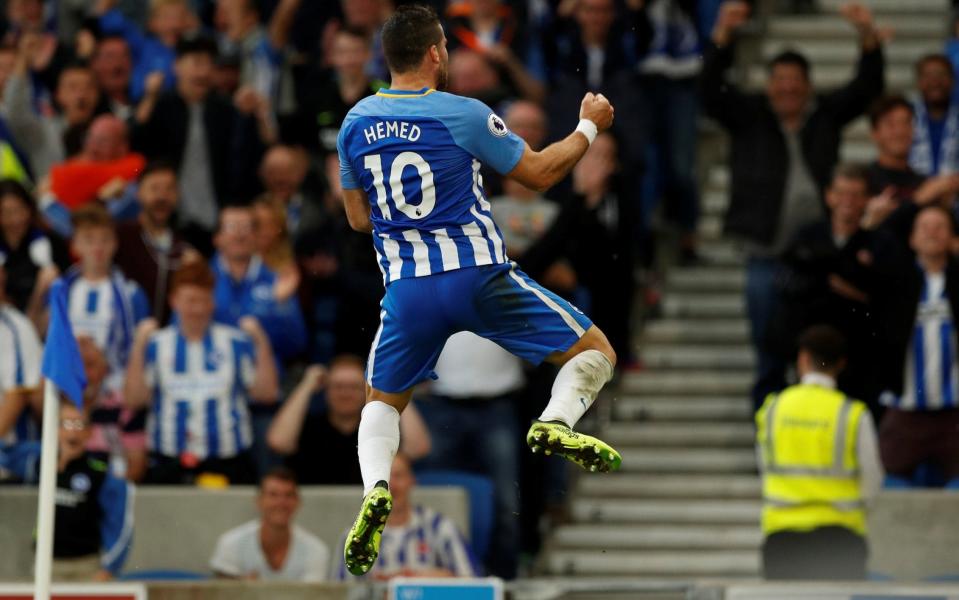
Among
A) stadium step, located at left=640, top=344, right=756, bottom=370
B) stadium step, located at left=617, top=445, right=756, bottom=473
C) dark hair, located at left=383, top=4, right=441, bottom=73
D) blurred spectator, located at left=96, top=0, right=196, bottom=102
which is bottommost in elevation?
stadium step, located at left=617, top=445, right=756, bottom=473

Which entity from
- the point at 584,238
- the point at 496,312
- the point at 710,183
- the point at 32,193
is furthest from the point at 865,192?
the point at 32,193

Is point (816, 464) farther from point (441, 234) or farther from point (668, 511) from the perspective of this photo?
point (441, 234)

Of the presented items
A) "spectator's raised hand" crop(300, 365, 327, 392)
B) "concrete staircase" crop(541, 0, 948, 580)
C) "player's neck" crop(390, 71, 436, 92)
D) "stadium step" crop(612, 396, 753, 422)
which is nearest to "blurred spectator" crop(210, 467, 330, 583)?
"spectator's raised hand" crop(300, 365, 327, 392)

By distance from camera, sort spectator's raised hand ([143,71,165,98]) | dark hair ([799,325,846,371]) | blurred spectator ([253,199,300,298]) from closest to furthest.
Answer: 1. dark hair ([799,325,846,371])
2. blurred spectator ([253,199,300,298])
3. spectator's raised hand ([143,71,165,98])

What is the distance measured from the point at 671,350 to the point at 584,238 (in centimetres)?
209

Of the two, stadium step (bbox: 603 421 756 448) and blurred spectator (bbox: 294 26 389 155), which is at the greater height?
blurred spectator (bbox: 294 26 389 155)

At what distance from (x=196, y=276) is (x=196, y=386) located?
70 cm

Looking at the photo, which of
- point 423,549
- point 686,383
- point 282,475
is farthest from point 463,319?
point 686,383

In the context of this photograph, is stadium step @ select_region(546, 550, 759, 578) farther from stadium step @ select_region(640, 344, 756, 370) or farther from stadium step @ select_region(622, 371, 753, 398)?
stadium step @ select_region(640, 344, 756, 370)

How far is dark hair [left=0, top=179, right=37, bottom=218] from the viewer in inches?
512

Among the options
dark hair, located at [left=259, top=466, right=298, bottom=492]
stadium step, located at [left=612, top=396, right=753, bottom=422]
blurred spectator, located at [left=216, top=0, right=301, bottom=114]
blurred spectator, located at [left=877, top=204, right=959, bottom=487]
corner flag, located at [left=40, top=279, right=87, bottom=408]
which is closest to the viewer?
corner flag, located at [left=40, top=279, right=87, bottom=408]

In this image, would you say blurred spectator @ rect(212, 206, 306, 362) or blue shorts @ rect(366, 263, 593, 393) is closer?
blue shorts @ rect(366, 263, 593, 393)

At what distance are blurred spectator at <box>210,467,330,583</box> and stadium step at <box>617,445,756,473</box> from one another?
2776 millimetres

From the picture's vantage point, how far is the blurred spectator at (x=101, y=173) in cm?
1342
